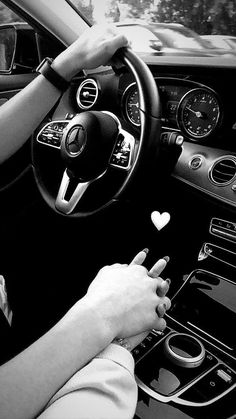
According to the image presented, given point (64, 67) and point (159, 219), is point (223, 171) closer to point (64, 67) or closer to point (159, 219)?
→ point (159, 219)

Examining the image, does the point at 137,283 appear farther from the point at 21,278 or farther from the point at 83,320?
the point at 21,278

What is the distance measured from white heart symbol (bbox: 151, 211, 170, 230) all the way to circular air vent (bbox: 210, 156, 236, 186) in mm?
198

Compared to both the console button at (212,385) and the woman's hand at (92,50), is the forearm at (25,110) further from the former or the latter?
the console button at (212,385)

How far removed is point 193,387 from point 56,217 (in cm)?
82

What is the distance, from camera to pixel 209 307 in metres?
1.17

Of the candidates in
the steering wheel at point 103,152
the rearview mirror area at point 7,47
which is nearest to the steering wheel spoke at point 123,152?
the steering wheel at point 103,152

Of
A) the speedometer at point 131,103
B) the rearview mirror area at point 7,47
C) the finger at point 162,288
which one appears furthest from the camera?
the rearview mirror area at point 7,47

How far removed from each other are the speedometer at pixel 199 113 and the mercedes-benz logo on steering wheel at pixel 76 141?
1.37ft

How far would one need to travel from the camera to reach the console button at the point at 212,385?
3.02 feet

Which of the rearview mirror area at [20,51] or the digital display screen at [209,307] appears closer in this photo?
the digital display screen at [209,307]

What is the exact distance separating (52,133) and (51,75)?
34 centimetres

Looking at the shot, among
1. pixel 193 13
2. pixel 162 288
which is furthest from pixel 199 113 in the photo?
pixel 193 13

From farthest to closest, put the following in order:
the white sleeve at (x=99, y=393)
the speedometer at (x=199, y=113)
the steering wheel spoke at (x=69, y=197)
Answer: the speedometer at (x=199, y=113) → the steering wheel spoke at (x=69, y=197) → the white sleeve at (x=99, y=393)

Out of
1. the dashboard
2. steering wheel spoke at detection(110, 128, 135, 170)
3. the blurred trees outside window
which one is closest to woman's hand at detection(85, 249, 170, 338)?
steering wheel spoke at detection(110, 128, 135, 170)
